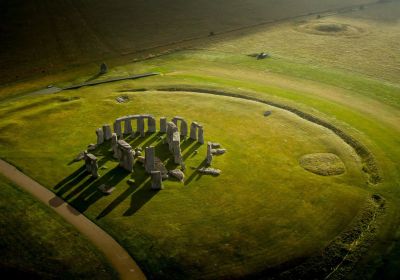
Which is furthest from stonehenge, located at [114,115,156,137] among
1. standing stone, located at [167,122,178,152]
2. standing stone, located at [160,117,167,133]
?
standing stone, located at [167,122,178,152]

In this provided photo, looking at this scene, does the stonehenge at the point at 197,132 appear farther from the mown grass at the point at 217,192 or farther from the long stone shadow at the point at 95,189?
the long stone shadow at the point at 95,189

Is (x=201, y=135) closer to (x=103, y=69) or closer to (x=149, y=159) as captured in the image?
(x=149, y=159)

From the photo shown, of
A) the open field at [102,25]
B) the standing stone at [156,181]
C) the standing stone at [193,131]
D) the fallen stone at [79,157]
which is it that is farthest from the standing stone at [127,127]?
the open field at [102,25]

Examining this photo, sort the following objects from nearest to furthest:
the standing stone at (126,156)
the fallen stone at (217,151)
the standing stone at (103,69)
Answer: the standing stone at (126,156), the fallen stone at (217,151), the standing stone at (103,69)

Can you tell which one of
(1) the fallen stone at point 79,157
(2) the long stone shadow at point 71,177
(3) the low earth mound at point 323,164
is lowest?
(3) the low earth mound at point 323,164

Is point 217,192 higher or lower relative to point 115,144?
lower

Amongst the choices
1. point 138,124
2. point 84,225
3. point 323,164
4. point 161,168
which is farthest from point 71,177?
point 323,164

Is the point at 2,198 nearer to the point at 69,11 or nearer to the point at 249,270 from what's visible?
the point at 249,270
